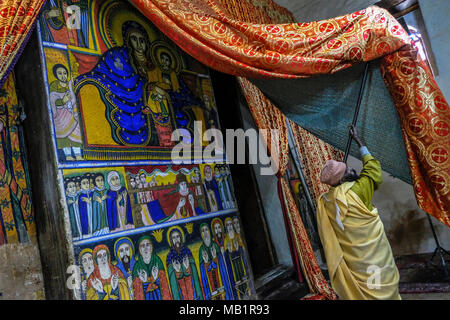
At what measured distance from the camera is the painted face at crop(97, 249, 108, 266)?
2.31 metres

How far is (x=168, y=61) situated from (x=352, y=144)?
192 cm

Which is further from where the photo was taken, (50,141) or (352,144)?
(352,144)

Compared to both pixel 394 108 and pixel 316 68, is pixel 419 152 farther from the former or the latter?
pixel 316 68

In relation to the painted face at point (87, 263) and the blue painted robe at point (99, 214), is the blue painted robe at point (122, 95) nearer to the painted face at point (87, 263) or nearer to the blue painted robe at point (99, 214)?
the blue painted robe at point (99, 214)

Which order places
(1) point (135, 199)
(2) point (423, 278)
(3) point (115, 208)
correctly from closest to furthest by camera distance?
(3) point (115, 208) → (1) point (135, 199) → (2) point (423, 278)

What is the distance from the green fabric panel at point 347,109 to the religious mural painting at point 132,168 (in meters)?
1.02

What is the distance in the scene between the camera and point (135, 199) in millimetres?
2641

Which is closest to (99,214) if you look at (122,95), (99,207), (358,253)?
(99,207)

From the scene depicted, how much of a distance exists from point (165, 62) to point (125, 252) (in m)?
1.85

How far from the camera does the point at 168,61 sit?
10.9 ft

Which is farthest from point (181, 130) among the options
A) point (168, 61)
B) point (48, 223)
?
point (48, 223)

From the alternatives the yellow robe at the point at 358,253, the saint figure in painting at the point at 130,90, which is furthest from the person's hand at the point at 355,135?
the saint figure in painting at the point at 130,90

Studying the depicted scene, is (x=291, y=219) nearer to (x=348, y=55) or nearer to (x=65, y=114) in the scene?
(x=348, y=55)

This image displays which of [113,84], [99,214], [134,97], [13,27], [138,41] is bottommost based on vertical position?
[99,214]
